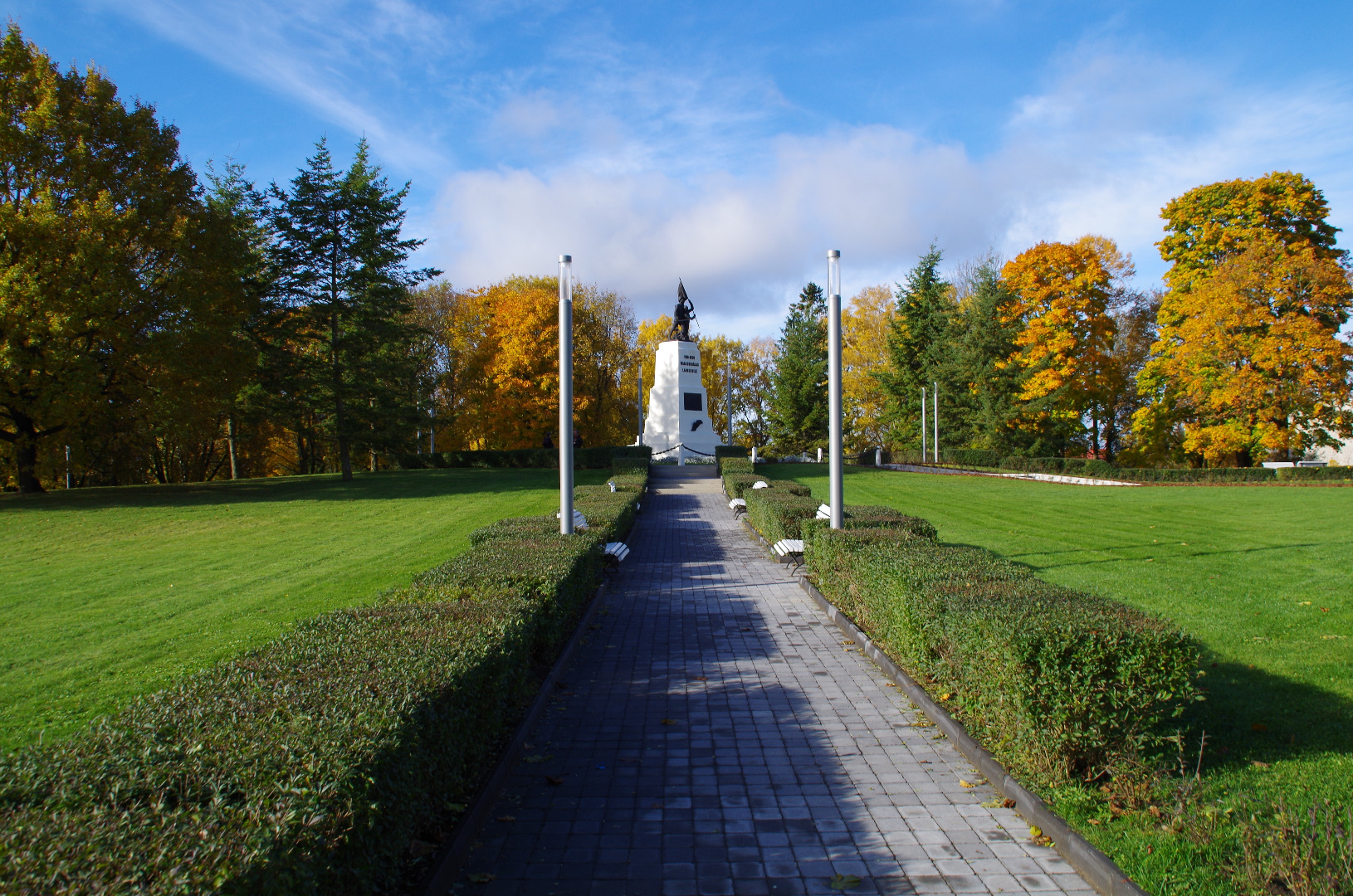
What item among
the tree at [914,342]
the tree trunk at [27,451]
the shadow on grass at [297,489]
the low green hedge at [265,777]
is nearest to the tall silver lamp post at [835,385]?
the low green hedge at [265,777]

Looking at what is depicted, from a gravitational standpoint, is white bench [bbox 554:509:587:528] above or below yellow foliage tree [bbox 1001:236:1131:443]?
below

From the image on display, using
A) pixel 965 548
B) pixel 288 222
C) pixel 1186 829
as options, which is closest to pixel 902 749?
pixel 1186 829

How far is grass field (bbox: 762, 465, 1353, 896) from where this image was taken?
363 cm

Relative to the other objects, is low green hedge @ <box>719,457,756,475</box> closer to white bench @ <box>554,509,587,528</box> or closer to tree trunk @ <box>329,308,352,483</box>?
white bench @ <box>554,509,587,528</box>

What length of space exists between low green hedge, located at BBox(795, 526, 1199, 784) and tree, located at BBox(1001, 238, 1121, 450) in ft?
107

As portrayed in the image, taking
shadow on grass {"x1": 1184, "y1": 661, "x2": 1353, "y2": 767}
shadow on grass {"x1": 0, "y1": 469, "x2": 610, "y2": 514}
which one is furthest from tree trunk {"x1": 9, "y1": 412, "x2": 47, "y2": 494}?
shadow on grass {"x1": 1184, "y1": 661, "x2": 1353, "y2": 767}

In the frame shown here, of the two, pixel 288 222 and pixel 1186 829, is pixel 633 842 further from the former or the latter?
pixel 288 222

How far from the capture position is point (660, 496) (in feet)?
76.3

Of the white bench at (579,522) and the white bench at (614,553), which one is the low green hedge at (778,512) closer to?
the white bench at (614,553)

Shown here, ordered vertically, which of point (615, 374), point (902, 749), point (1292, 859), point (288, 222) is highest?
point (288, 222)

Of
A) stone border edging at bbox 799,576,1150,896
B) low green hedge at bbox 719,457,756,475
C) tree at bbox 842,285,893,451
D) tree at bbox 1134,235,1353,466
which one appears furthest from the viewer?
tree at bbox 842,285,893,451

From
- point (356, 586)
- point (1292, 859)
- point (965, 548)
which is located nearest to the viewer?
point (1292, 859)

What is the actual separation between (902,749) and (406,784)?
3.30 metres

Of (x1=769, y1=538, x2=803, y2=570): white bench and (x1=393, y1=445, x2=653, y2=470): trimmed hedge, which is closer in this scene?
(x1=769, y1=538, x2=803, y2=570): white bench
